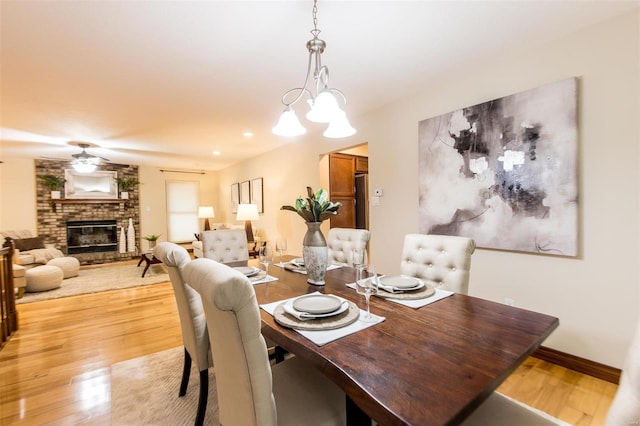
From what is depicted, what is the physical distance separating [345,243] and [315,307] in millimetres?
1189

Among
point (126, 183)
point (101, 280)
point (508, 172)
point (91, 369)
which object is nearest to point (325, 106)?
point (508, 172)

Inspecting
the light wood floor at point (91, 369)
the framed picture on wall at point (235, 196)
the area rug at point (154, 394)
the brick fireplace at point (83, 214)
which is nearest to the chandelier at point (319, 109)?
the area rug at point (154, 394)

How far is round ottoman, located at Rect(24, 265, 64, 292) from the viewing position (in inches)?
158

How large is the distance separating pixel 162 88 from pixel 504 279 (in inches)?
139

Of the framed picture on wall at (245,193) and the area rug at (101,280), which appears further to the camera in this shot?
the framed picture on wall at (245,193)

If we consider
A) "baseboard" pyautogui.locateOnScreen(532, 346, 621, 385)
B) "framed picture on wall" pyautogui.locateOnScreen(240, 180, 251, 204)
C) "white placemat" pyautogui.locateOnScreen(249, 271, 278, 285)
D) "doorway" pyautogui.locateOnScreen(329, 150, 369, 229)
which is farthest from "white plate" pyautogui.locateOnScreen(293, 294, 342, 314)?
"framed picture on wall" pyautogui.locateOnScreen(240, 180, 251, 204)

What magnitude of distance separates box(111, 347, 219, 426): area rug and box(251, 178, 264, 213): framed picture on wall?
3767 mm

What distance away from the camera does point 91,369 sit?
2166 mm

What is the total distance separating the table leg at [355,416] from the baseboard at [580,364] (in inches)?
78.1

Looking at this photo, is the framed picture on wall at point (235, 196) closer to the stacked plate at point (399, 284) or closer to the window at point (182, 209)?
the window at point (182, 209)

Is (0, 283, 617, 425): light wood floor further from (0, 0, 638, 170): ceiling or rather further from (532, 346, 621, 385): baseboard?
A: (0, 0, 638, 170): ceiling

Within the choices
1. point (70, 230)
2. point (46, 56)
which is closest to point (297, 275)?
point (46, 56)

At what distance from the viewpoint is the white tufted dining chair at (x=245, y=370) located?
78 cm

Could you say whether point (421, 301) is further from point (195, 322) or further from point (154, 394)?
point (154, 394)
